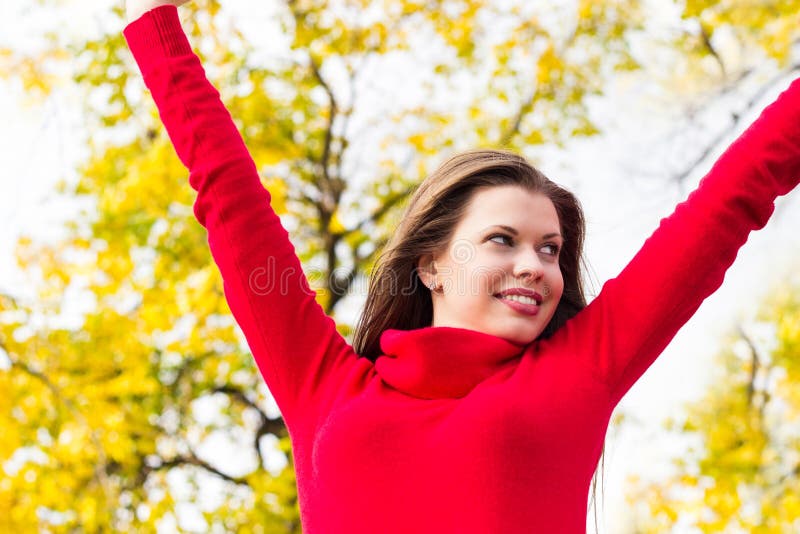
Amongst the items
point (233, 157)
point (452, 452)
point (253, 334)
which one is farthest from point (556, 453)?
point (233, 157)

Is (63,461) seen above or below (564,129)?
below

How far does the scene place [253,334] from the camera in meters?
1.63

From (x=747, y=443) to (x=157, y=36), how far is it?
6661mm

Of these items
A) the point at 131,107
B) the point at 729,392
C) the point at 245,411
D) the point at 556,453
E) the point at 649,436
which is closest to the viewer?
the point at 556,453

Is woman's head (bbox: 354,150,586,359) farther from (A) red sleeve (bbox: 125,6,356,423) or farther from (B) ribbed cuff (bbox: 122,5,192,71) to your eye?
(B) ribbed cuff (bbox: 122,5,192,71)

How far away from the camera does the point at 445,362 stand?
62.1 inches

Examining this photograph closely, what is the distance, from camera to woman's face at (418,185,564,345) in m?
1.59

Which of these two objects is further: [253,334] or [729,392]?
[729,392]

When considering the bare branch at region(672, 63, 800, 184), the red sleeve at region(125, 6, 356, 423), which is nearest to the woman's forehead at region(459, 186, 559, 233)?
the red sleeve at region(125, 6, 356, 423)

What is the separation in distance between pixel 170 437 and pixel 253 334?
5.12 m

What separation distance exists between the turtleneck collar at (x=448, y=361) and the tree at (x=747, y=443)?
17.5 ft

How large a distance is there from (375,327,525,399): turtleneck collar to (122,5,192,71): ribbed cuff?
2.13 ft

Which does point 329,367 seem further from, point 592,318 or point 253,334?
point 592,318

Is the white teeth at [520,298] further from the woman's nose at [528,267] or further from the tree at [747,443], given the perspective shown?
the tree at [747,443]
